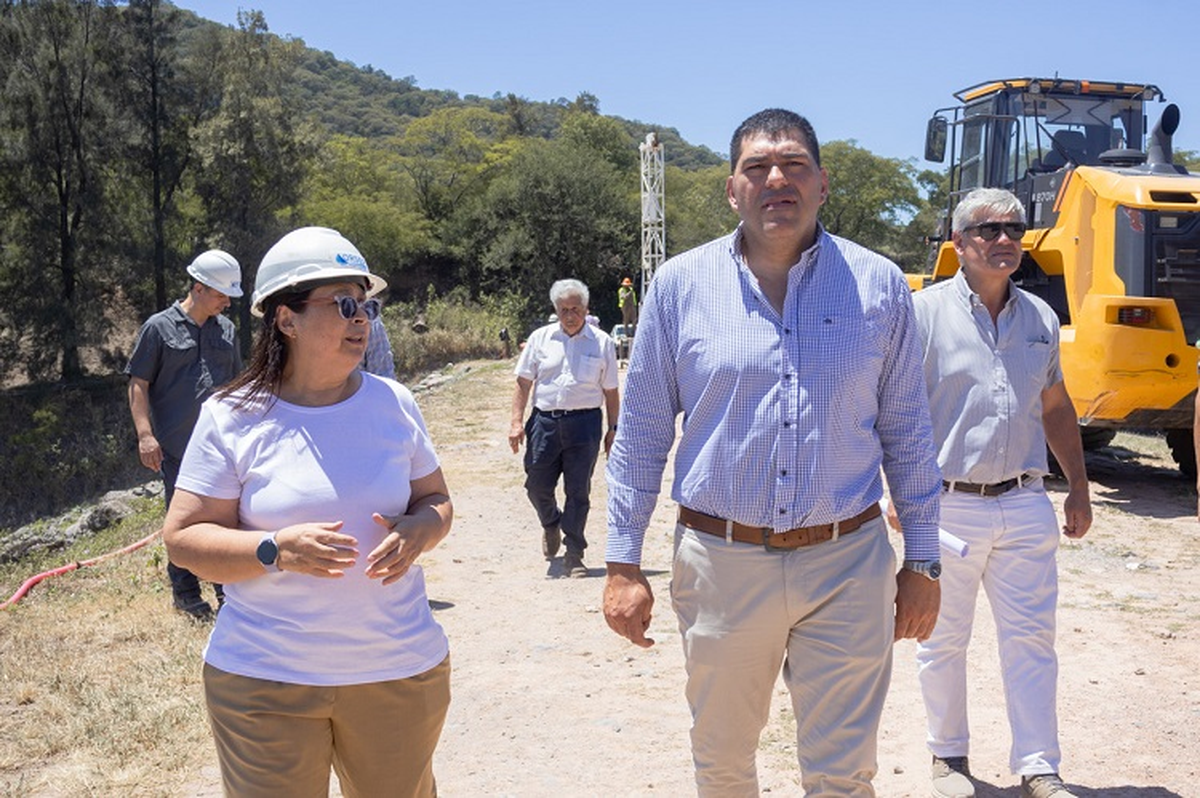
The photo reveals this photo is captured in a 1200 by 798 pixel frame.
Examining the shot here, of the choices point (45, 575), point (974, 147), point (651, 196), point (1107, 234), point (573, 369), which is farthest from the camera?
point (651, 196)

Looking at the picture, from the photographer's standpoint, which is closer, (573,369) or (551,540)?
(573,369)

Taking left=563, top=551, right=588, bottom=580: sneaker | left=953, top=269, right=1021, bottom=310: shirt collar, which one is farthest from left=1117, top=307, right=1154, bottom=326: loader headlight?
left=953, top=269, right=1021, bottom=310: shirt collar

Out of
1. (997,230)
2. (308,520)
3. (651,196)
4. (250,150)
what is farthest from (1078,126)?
(250,150)

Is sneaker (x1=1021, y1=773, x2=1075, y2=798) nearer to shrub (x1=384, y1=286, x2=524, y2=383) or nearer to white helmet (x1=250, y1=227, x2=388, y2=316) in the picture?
white helmet (x1=250, y1=227, x2=388, y2=316)

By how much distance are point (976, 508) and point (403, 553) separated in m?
2.36

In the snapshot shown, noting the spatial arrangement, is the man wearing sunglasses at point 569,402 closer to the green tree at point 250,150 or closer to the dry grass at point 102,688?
the dry grass at point 102,688

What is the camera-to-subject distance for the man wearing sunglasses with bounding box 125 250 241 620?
6605mm

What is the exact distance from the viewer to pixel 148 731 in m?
4.98

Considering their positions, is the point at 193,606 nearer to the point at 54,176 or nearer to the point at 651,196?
the point at 651,196

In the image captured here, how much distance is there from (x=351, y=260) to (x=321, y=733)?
1.19m

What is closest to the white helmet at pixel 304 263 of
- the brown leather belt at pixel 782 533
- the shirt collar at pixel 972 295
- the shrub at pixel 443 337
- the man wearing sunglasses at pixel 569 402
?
the brown leather belt at pixel 782 533

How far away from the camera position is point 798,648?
10.4 feet

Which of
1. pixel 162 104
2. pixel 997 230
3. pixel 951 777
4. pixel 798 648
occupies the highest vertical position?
pixel 162 104

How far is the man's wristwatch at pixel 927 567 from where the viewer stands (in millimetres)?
3227
